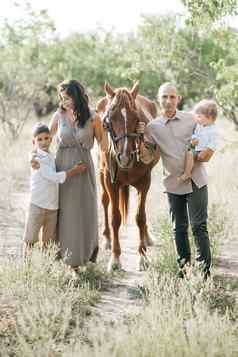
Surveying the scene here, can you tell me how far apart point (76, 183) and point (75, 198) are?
15cm

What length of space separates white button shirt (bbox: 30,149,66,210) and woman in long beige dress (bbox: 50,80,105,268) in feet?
0.37

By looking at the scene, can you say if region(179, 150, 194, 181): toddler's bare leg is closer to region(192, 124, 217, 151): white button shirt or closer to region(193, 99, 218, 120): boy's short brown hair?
region(192, 124, 217, 151): white button shirt

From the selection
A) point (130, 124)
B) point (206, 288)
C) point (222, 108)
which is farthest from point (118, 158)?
point (222, 108)

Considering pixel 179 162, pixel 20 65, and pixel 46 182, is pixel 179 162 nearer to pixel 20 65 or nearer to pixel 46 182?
pixel 46 182

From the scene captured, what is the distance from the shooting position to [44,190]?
19.0 feet

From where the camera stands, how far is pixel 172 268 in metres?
5.99

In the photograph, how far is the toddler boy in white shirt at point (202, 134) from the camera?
5367 millimetres

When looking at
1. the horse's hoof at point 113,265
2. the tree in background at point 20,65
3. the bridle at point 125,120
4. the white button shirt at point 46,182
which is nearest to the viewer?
the white button shirt at point 46,182

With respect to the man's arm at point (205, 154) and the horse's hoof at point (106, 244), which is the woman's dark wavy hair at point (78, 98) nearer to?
the man's arm at point (205, 154)

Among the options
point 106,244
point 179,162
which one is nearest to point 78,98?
point 179,162

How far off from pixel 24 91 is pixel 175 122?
1727cm

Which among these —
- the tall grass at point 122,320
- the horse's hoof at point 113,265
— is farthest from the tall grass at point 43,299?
the horse's hoof at point 113,265

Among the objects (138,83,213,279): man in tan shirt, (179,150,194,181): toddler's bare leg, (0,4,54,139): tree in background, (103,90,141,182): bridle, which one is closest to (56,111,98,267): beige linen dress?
(103,90,141,182): bridle

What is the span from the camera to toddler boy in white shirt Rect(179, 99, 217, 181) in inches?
211
